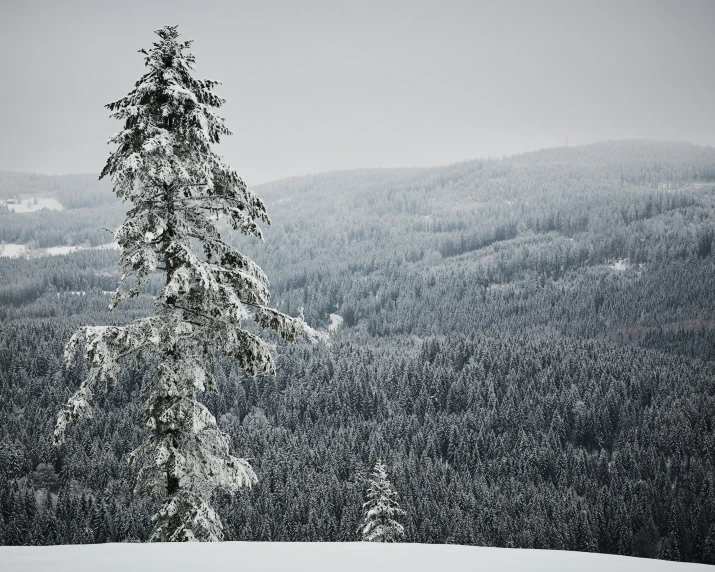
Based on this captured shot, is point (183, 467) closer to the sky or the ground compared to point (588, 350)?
closer to the sky

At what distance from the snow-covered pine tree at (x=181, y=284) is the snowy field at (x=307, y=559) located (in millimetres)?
2706

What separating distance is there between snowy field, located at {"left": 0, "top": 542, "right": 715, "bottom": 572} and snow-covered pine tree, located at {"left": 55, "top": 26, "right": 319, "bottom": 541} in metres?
2.71

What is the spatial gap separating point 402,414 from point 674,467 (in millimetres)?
63066

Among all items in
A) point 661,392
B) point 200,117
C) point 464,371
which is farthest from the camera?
point 464,371

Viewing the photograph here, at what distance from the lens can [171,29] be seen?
11688mm

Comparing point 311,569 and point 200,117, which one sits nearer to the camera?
point 311,569

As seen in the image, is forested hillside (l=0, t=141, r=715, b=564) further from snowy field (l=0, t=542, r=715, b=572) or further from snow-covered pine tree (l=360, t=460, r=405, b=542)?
snowy field (l=0, t=542, r=715, b=572)

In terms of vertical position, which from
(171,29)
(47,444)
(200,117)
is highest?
(171,29)

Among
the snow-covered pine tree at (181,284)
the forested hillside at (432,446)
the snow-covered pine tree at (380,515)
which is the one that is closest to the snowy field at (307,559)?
the snow-covered pine tree at (181,284)

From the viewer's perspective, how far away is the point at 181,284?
35.3 feet

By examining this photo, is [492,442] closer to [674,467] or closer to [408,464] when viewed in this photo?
[408,464]

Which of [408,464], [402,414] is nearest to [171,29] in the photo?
[408,464]

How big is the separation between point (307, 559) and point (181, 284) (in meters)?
5.30

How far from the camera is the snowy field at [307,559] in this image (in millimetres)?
7457
